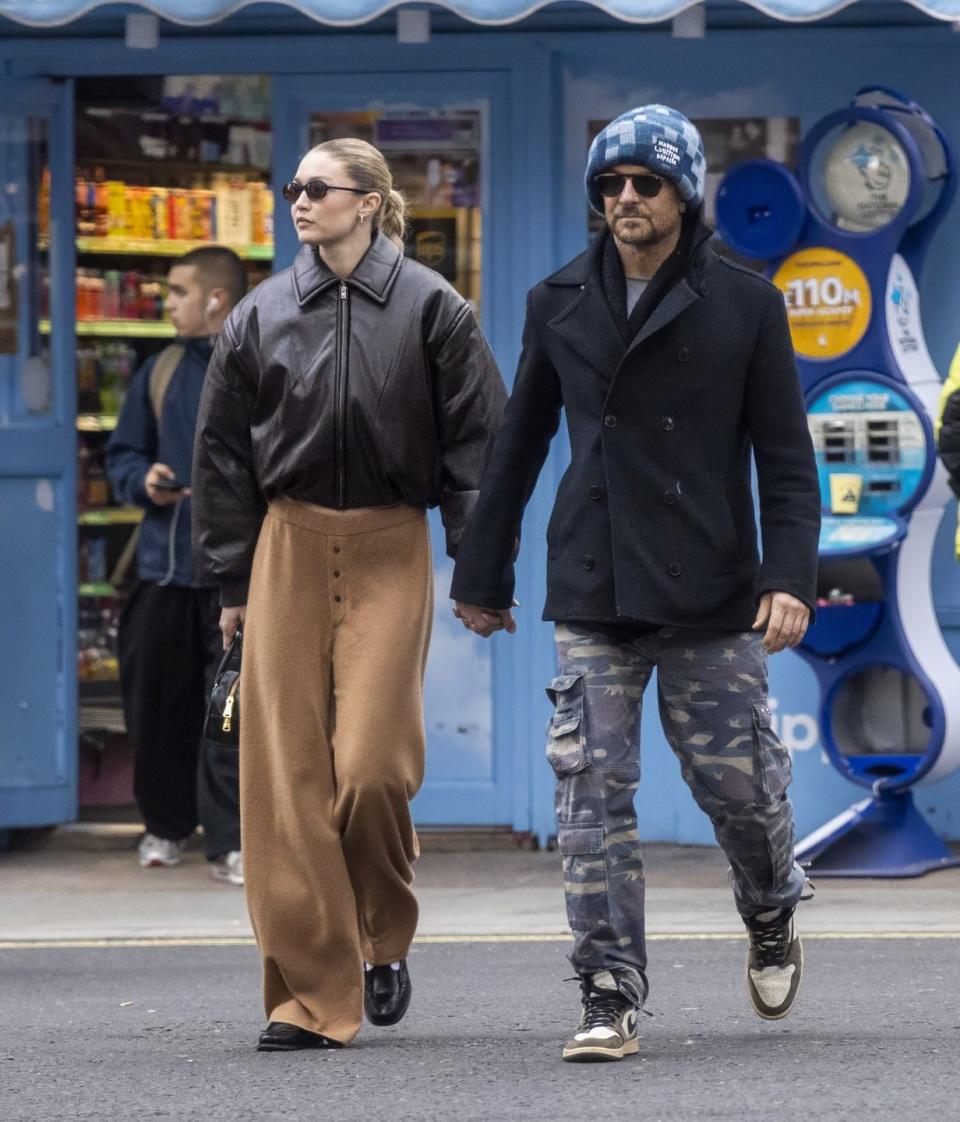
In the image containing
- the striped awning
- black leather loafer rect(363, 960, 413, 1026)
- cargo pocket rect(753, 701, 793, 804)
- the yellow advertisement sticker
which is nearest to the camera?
cargo pocket rect(753, 701, 793, 804)

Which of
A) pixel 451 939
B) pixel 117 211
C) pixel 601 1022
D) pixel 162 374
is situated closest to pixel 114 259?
pixel 117 211

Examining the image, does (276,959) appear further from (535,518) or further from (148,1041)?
(535,518)

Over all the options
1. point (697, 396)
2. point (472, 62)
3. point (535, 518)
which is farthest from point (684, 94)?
point (697, 396)

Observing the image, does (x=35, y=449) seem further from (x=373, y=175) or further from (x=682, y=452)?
(x=682, y=452)

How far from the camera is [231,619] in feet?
17.4

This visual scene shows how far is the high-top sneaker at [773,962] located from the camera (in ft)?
16.7

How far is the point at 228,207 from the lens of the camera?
912 centimetres

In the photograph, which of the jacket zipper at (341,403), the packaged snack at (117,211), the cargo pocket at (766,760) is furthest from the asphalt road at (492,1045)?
the packaged snack at (117,211)

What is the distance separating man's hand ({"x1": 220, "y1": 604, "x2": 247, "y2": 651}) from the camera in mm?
5289

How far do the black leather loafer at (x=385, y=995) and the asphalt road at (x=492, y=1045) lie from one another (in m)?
0.06

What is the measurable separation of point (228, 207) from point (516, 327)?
1.46 m

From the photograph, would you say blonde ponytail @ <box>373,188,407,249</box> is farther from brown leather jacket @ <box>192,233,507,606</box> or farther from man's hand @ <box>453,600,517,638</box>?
man's hand @ <box>453,600,517,638</box>

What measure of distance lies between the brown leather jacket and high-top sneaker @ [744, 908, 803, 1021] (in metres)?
1.04

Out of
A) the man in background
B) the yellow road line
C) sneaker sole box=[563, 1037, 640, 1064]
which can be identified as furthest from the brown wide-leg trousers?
the man in background
